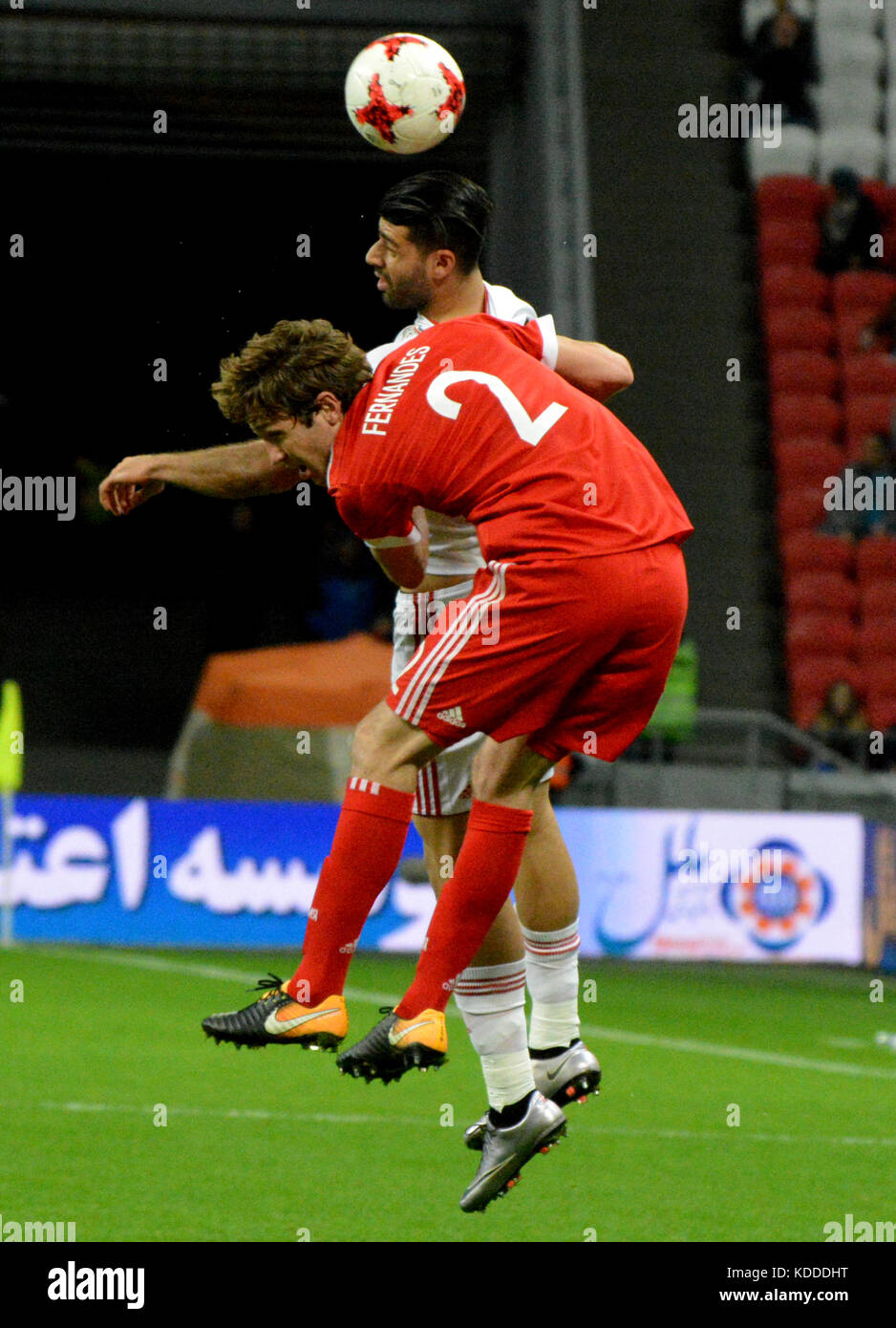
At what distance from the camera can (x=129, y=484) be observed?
15.4 ft

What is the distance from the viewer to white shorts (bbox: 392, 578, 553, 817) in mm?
5027

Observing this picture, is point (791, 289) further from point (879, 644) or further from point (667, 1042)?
point (667, 1042)

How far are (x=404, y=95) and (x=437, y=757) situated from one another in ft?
5.45

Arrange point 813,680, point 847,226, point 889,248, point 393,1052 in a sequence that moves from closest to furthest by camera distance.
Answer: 1. point 393,1052
2. point 813,680
3. point 847,226
4. point 889,248

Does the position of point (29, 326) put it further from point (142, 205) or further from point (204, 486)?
point (204, 486)

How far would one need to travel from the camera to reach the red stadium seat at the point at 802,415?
1683cm

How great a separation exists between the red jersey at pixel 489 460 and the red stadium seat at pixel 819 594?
37.9ft

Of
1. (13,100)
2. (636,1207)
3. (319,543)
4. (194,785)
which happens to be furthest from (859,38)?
(636,1207)

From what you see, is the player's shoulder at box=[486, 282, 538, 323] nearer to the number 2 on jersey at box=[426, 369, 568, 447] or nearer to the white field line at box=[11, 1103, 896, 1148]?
Result: the number 2 on jersey at box=[426, 369, 568, 447]

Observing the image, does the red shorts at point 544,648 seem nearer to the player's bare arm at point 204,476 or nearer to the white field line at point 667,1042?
the player's bare arm at point 204,476

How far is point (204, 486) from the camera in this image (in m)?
4.74

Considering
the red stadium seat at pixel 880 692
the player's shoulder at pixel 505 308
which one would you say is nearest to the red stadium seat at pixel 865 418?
the red stadium seat at pixel 880 692

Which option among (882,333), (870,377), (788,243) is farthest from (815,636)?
(788,243)

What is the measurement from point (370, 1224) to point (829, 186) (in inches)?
563
